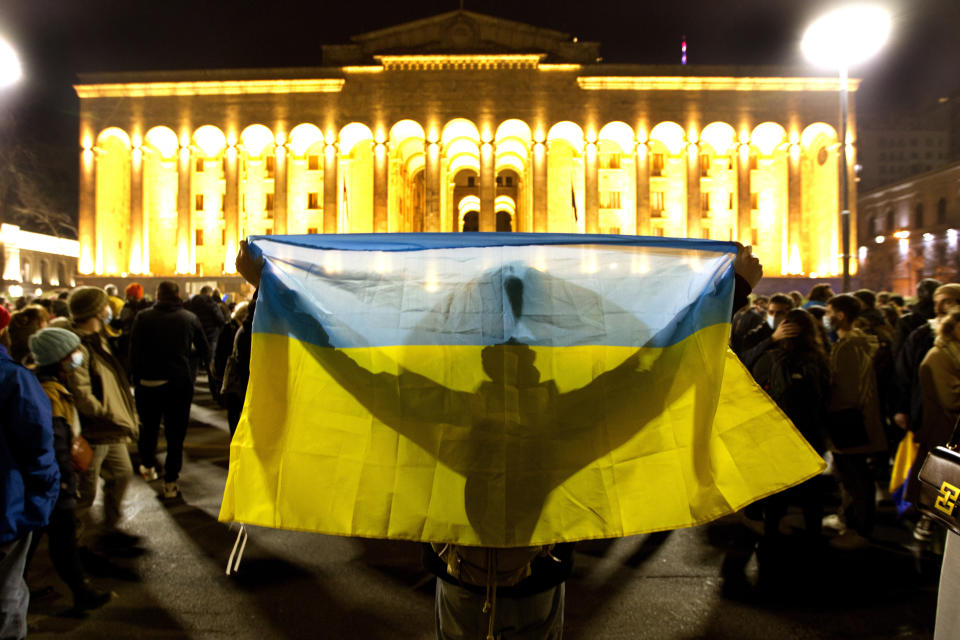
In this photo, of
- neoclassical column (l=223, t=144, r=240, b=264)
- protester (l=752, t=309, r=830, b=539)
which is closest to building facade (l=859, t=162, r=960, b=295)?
neoclassical column (l=223, t=144, r=240, b=264)

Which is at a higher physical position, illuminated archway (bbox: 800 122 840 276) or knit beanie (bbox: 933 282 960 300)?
illuminated archway (bbox: 800 122 840 276)

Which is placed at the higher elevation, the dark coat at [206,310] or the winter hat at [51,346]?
the dark coat at [206,310]

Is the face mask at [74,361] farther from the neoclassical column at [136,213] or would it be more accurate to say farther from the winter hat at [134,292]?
the neoclassical column at [136,213]

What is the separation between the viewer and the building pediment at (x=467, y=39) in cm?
3731

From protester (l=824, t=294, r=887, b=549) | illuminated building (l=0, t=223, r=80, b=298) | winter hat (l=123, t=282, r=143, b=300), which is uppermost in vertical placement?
illuminated building (l=0, t=223, r=80, b=298)

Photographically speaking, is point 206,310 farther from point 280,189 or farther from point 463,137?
point 463,137

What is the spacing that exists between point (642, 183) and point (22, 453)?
126 ft

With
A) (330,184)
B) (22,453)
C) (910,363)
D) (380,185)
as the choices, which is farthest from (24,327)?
(330,184)

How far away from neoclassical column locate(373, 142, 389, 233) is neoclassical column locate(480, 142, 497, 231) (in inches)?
236

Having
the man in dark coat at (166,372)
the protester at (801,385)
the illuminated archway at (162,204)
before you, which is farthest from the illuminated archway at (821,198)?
the illuminated archway at (162,204)

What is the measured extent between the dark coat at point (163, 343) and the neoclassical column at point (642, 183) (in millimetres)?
34280

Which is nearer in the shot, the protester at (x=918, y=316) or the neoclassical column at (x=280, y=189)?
the protester at (x=918, y=316)

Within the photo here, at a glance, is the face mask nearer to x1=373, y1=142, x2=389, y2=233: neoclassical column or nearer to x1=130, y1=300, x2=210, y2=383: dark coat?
x1=130, y1=300, x2=210, y2=383: dark coat

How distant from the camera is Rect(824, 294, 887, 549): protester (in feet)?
17.4
